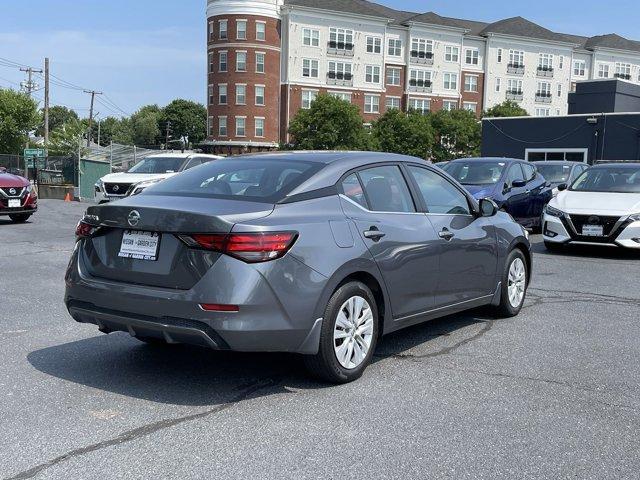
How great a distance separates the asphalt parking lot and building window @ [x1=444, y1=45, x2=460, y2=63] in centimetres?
7603

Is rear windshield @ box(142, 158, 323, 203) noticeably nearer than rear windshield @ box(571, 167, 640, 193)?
Yes

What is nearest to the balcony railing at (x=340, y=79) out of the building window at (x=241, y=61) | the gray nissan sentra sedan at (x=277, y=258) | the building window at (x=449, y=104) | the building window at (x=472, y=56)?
the building window at (x=241, y=61)

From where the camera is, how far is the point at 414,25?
76.8 meters

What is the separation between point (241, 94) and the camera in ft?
235

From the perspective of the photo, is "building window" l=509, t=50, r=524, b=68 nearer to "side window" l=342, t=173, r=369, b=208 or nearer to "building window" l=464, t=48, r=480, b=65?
"building window" l=464, t=48, r=480, b=65

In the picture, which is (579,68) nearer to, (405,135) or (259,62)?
(405,135)

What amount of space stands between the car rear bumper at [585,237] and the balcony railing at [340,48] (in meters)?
63.3

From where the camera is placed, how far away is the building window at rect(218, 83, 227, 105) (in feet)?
236

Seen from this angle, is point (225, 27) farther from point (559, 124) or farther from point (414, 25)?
point (559, 124)

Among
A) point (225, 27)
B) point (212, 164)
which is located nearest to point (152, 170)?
point (212, 164)

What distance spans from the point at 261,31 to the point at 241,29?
6.54 feet

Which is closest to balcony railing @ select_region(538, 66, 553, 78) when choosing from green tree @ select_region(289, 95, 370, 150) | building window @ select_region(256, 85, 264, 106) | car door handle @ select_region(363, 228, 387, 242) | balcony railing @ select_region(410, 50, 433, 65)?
balcony railing @ select_region(410, 50, 433, 65)

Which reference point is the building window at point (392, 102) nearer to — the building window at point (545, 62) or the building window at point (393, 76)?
the building window at point (393, 76)

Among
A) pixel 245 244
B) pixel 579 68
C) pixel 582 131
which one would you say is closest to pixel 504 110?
pixel 579 68
